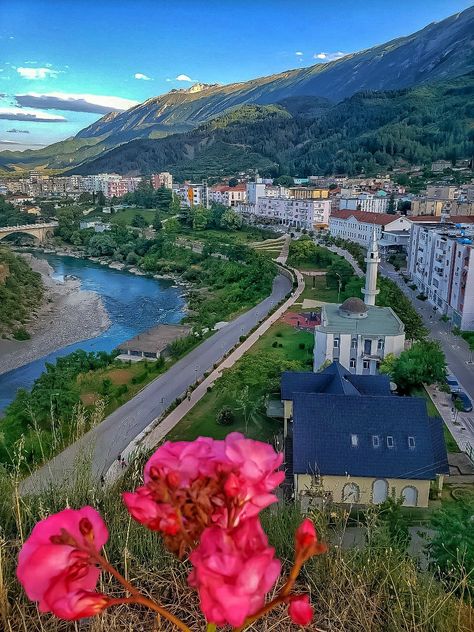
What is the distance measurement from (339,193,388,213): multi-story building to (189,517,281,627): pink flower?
35060 millimetres

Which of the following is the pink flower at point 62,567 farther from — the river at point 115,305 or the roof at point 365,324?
the river at point 115,305

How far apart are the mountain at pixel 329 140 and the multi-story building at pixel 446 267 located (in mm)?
36495

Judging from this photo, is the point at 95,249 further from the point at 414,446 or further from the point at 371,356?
the point at 414,446

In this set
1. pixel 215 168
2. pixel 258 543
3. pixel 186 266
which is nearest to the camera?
pixel 258 543

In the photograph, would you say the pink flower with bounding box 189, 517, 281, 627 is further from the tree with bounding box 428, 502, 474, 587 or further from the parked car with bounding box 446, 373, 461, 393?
the parked car with bounding box 446, 373, 461, 393

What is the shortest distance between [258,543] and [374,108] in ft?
272

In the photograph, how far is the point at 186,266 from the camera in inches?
1096

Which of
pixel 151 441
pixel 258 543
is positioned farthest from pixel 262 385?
pixel 258 543

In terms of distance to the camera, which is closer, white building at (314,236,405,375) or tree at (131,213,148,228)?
white building at (314,236,405,375)

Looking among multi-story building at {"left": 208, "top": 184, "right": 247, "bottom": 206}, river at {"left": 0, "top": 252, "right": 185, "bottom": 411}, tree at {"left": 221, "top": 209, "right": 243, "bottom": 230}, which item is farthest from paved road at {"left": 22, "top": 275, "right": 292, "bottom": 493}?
multi-story building at {"left": 208, "top": 184, "right": 247, "bottom": 206}

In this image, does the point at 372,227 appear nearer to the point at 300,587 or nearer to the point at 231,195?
the point at 231,195

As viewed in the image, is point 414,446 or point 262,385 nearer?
point 414,446

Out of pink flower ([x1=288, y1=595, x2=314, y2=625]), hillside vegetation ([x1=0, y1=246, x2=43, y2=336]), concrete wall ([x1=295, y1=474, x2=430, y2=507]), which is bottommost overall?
hillside vegetation ([x1=0, y1=246, x2=43, y2=336])

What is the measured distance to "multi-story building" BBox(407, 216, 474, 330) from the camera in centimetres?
1386
